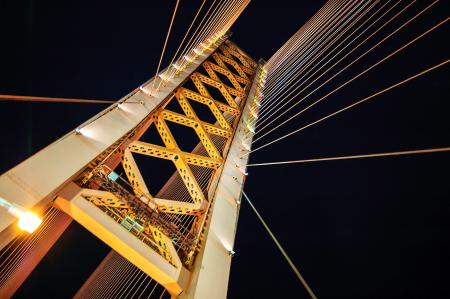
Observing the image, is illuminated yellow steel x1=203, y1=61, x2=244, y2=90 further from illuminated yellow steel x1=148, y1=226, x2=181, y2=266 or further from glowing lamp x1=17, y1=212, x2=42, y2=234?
glowing lamp x1=17, y1=212, x2=42, y2=234

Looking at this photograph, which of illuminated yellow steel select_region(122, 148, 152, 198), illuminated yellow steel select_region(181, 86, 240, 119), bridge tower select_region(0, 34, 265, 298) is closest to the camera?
bridge tower select_region(0, 34, 265, 298)

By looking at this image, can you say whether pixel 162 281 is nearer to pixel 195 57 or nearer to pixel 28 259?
pixel 28 259

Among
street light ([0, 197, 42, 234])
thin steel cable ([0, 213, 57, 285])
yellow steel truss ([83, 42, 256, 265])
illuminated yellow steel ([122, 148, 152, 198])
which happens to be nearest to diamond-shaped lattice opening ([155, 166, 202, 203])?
yellow steel truss ([83, 42, 256, 265])

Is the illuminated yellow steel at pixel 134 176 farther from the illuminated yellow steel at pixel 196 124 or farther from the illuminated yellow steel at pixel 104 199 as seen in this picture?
the illuminated yellow steel at pixel 196 124

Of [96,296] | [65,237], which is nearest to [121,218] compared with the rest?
[96,296]

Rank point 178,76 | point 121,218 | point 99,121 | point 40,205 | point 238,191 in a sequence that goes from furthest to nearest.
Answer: point 178,76 → point 238,191 → point 99,121 → point 121,218 → point 40,205

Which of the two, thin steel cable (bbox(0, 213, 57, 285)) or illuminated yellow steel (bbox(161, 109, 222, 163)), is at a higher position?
thin steel cable (bbox(0, 213, 57, 285))

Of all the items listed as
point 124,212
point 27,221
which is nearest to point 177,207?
point 124,212

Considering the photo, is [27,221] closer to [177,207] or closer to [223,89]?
[177,207]

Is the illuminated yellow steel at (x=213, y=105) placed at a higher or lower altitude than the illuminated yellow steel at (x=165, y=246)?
higher

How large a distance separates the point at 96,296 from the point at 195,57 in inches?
276

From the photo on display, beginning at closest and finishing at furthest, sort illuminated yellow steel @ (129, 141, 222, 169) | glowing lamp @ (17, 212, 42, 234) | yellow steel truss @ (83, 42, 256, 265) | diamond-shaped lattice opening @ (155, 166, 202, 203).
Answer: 1. glowing lamp @ (17, 212, 42, 234)
2. yellow steel truss @ (83, 42, 256, 265)
3. illuminated yellow steel @ (129, 141, 222, 169)
4. diamond-shaped lattice opening @ (155, 166, 202, 203)

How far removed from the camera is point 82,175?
8.07 feet

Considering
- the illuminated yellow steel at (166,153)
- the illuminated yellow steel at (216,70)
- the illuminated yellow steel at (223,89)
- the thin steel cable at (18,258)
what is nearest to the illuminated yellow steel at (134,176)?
the illuminated yellow steel at (166,153)
